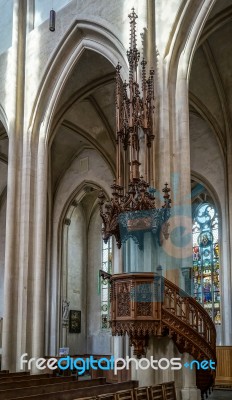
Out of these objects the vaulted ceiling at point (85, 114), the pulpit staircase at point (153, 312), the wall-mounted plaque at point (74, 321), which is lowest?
the wall-mounted plaque at point (74, 321)

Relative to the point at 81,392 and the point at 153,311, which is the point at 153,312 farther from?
the point at 81,392

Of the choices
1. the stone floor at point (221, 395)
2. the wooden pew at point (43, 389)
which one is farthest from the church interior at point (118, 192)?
the stone floor at point (221, 395)

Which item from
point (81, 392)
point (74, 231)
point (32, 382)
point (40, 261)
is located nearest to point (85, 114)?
point (74, 231)

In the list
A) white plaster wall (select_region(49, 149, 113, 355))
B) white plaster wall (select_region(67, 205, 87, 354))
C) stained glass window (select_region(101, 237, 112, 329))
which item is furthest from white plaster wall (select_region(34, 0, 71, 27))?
stained glass window (select_region(101, 237, 112, 329))

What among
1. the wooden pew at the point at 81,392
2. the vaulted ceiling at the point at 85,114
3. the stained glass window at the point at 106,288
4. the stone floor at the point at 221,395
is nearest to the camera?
the wooden pew at the point at 81,392

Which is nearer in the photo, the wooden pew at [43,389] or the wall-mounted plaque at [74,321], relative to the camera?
the wooden pew at [43,389]

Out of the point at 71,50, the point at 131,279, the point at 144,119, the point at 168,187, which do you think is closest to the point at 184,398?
the point at 131,279

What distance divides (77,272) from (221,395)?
453 inches

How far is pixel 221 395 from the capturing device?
12766 millimetres

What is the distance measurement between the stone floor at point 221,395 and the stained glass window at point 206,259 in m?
4.87

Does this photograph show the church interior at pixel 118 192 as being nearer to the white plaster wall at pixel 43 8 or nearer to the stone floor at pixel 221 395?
the white plaster wall at pixel 43 8

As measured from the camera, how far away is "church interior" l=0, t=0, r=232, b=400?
9583mm

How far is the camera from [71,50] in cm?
1440

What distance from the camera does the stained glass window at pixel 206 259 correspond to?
749 inches
